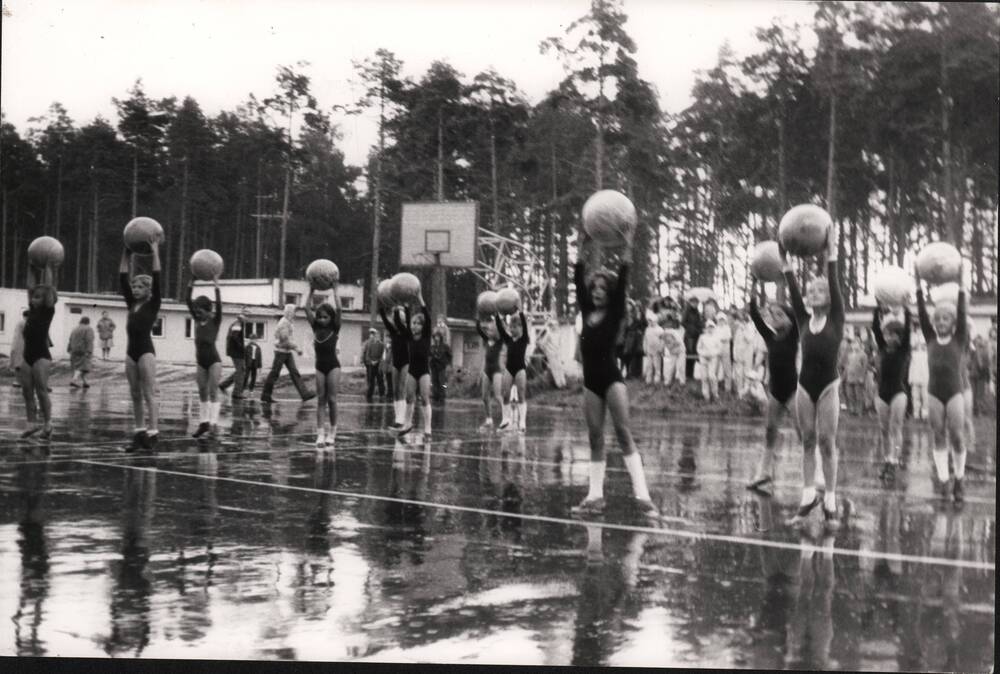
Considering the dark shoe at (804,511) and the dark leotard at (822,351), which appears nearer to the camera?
the dark leotard at (822,351)

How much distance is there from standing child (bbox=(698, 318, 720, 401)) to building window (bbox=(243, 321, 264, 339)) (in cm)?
726

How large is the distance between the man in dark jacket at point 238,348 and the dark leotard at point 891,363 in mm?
9082

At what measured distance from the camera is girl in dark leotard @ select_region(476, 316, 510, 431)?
1386cm

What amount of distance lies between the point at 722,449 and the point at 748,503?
13.5 feet

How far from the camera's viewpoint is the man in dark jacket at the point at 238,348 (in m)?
13.8

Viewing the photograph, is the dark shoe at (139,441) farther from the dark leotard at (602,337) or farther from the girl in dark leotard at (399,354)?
the dark leotard at (602,337)

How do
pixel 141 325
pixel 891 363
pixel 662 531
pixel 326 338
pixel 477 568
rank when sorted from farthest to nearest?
pixel 326 338 → pixel 141 325 → pixel 891 363 → pixel 662 531 → pixel 477 568

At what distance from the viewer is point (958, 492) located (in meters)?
8.52

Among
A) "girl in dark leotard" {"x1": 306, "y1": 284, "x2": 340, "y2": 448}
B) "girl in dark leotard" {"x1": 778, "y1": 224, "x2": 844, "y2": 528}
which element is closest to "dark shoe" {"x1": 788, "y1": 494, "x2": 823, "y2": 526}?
"girl in dark leotard" {"x1": 778, "y1": 224, "x2": 844, "y2": 528}

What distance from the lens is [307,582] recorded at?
5.42 meters

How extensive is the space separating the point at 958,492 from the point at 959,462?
0.29m

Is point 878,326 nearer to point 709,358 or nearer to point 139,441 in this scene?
point 709,358

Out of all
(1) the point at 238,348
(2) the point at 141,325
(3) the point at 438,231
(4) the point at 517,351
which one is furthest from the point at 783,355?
(1) the point at 238,348

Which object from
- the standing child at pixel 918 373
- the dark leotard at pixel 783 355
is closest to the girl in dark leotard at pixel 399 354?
the dark leotard at pixel 783 355
